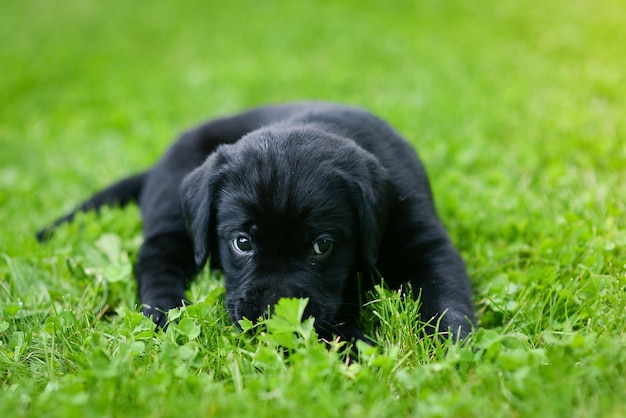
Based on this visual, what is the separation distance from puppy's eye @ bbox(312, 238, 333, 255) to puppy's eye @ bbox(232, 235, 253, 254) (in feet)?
0.90

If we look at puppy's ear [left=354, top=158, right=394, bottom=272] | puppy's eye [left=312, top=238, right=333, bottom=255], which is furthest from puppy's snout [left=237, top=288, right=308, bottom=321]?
puppy's ear [left=354, top=158, right=394, bottom=272]

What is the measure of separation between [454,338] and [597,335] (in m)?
0.52

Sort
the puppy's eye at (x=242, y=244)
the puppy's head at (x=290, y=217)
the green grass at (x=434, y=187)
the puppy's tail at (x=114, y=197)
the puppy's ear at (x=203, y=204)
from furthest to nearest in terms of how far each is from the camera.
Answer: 1. the puppy's tail at (x=114, y=197)
2. the puppy's ear at (x=203, y=204)
3. the puppy's eye at (x=242, y=244)
4. the puppy's head at (x=290, y=217)
5. the green grass at (x=434, y=187)

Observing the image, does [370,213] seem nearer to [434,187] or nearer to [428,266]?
[428,266]

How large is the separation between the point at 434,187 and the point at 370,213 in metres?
1.64

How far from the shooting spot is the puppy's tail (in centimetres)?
400

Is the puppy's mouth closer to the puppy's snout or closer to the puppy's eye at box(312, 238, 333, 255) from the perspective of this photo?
the puppy's snout

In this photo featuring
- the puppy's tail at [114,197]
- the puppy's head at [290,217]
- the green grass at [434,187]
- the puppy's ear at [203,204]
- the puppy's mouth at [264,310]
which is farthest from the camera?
the puppy's tail at [114,197]

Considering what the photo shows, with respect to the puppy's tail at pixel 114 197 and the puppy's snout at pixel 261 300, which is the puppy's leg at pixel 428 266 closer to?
the puppy's snout at pixel 261 300

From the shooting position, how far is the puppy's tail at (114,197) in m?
4.00

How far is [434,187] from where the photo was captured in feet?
13.8

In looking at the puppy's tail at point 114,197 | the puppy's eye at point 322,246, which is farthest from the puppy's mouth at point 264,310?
the puppy's tail at point 114,197

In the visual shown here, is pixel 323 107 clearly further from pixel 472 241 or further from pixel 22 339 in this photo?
pixel 22 339

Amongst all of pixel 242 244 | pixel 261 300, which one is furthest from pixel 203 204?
pixel 261 300
